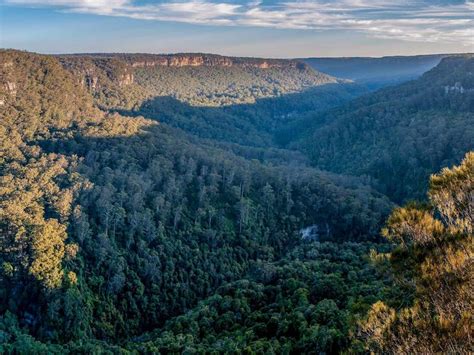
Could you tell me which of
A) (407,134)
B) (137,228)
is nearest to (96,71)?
(407,134)

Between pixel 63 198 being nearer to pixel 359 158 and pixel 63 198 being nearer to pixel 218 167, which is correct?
pixel 218 167

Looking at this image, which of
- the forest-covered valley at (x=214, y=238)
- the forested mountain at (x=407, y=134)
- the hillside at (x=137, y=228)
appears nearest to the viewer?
the forest-covered valley at (x=214, y=238)

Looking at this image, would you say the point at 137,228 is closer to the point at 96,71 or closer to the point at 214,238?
the point at 214,238

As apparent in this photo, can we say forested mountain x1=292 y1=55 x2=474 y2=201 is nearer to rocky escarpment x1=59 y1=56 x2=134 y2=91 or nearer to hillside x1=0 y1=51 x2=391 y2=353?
hillside x1=0 y1=51 x2=391 y2=353

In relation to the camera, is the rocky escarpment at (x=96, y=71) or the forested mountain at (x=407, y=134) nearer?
the forested mountain at (x=407, y=134)

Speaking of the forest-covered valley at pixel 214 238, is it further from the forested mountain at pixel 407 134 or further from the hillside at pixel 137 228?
the forested mountain at pixel 407 134

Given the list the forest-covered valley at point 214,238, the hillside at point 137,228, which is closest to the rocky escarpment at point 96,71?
the forest-covered valley at point 214,238

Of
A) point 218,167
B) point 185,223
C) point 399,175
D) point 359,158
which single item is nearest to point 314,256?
point 185,223
